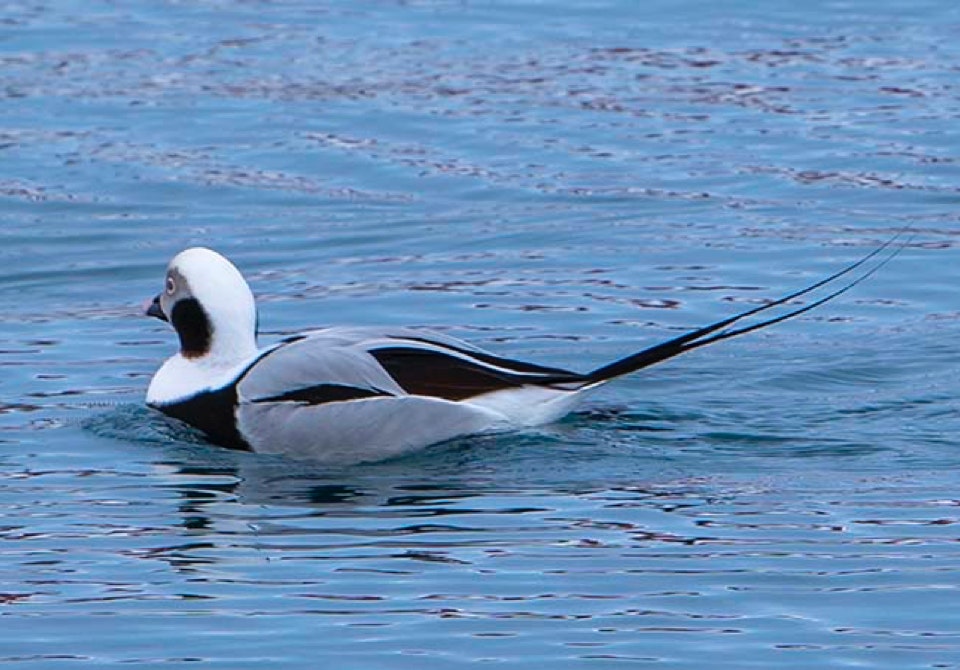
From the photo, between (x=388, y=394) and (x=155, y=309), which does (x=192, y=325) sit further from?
(x=388, y=394)

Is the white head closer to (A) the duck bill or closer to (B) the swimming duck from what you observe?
(A) the duck bill

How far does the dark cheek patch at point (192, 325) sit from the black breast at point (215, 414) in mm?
238

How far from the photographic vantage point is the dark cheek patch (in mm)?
9766

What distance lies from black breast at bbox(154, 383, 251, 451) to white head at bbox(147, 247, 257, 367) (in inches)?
8.2

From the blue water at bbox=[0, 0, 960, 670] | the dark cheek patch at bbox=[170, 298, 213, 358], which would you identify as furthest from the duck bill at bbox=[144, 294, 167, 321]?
Result: the blue water at bbox=[0, 0, 960, 670]

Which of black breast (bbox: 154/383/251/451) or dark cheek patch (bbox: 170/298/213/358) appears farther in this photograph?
dark cheek patch (bbox: 170/298/213/358)

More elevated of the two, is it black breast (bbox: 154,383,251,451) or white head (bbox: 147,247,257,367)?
white head (bbox: 147,247,257,367)

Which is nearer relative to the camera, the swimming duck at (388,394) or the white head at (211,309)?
the swimming duck at (388,394)

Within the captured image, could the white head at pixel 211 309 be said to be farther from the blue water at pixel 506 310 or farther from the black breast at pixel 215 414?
the blue water at pixel 506 310

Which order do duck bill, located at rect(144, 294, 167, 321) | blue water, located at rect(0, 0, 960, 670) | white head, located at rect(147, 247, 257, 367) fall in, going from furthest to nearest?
duck bill, located at rect(144, 294, 167, 321)
white head, located at rect(147, 247, 257, 367)
blue water, located at rect(0, 0, 960, 670)

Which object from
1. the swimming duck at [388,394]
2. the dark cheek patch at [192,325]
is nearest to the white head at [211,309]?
the dark cheek patch at [192,325]

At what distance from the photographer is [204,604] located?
23.7 feet

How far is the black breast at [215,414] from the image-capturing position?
9469mm

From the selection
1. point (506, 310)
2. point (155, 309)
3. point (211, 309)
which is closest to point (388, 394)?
point (211, 309)
